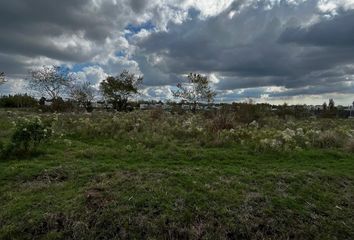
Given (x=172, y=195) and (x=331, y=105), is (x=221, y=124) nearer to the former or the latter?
(x=172, y=195)

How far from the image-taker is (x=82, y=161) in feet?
23.5

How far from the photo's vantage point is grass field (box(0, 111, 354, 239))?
15.5ft

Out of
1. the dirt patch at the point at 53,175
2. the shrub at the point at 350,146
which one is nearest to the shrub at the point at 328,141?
the shrub at the point at 350,146

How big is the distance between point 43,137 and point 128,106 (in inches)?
1305

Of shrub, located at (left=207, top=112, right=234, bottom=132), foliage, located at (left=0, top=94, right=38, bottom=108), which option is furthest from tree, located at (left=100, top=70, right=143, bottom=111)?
shrub, located at (left=207, top=112, right=234, bottom=132)

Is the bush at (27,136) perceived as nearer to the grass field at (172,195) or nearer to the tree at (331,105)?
the grass field at (172,195)

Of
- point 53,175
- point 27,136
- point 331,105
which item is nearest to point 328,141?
point 53,175

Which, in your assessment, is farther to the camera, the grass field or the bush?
the bush

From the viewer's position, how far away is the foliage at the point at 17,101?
3903 cm

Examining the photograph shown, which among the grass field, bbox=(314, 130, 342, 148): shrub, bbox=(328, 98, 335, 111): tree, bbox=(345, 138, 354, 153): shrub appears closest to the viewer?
the grass field

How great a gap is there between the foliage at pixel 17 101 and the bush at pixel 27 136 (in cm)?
3226

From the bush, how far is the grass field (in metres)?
0.25

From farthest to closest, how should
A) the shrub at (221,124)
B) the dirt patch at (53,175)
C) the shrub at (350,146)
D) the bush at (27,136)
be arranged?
the shrub at (221,124), the shrub at (350,146), the bush at (27,136), the dirt patch at (53,175)

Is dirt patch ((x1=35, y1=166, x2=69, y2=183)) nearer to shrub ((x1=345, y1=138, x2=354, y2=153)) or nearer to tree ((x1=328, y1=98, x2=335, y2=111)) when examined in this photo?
shrub ((x1=345, y1=138, x2=354, y2=153))
